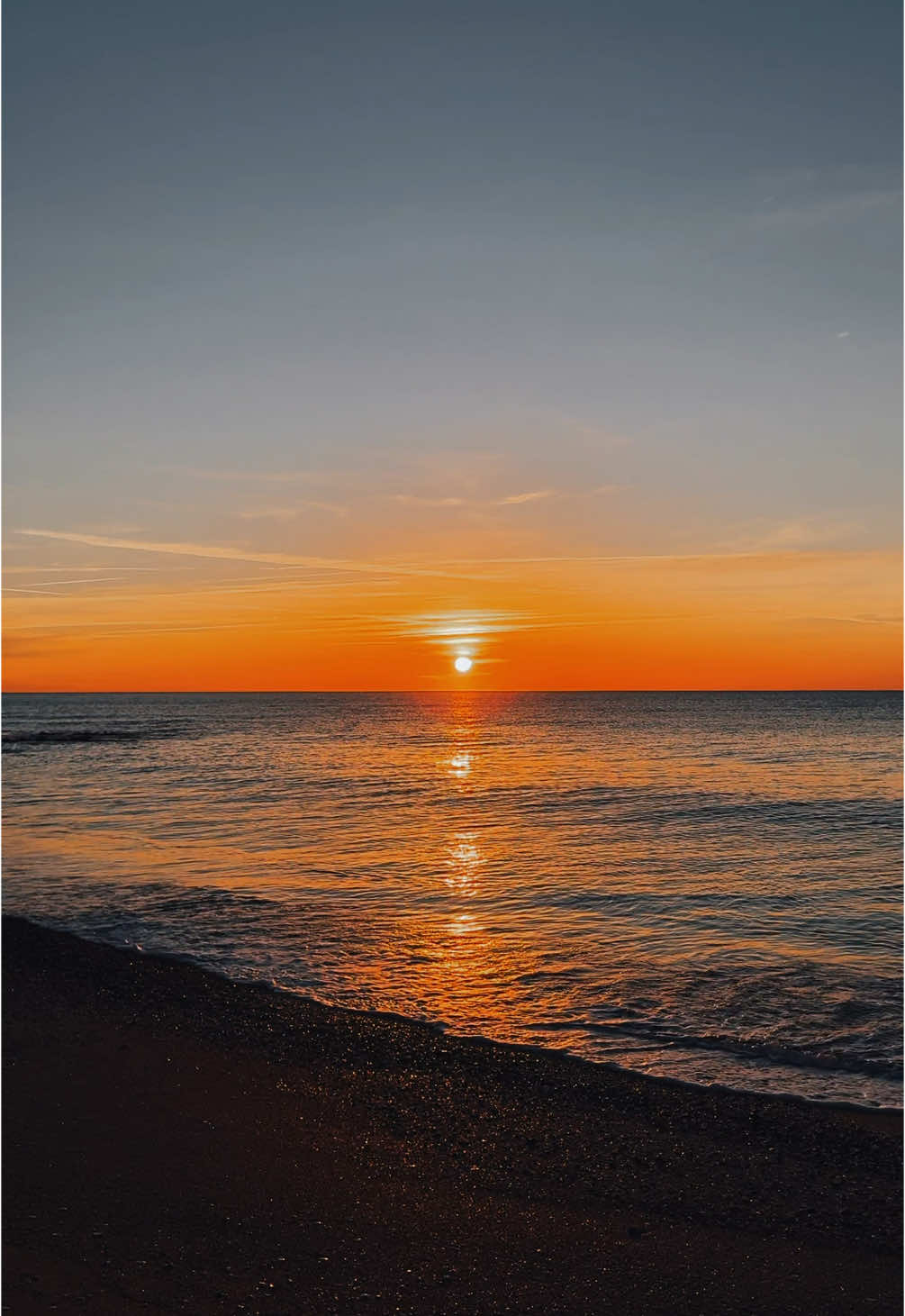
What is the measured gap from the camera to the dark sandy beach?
564 cm

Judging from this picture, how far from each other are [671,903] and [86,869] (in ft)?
41.5

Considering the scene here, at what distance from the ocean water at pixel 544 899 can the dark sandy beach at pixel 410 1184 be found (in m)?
1.29

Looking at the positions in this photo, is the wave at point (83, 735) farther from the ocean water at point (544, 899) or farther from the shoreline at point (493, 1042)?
the shoreline at point (493, 1042)

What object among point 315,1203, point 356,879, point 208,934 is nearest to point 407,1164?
point 315,1203

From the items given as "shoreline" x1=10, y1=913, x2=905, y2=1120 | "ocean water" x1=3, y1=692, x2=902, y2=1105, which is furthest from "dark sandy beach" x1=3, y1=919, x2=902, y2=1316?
"ocean water" x1=3, y1=692, x2=902, y2=1105

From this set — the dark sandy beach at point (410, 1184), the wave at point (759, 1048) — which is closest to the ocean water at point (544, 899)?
the wave at point (759, 1048)

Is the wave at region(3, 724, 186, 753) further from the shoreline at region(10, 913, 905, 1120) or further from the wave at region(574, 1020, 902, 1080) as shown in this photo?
the wave at region(574, 1020, 902, 1080)

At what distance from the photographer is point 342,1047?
9.59 meters

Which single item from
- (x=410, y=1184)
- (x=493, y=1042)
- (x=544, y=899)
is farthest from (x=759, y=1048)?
(x=544, y=899)

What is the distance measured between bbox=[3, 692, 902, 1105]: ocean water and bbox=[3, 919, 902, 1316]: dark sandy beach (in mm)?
1288

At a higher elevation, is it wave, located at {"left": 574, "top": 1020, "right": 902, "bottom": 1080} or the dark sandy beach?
the dark sandy beach

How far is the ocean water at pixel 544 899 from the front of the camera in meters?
10.6

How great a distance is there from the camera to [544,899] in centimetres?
1719

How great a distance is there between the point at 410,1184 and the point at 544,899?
10.6m
